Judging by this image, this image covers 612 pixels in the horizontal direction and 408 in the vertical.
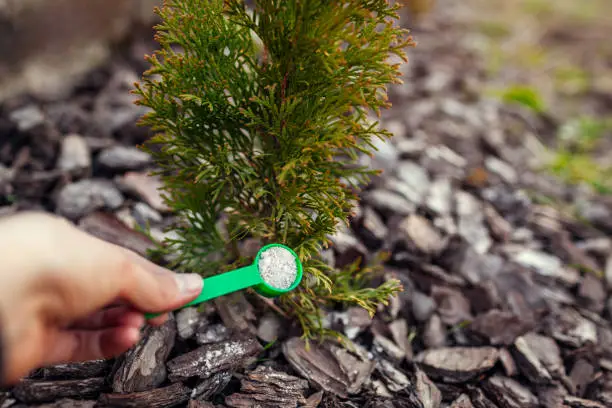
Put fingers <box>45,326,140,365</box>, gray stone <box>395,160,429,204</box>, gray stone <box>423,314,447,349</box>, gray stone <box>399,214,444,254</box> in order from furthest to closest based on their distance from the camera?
gray stone <box>395,160,429,204</box> → gray stone <box>399,214,444,254</box> → gray stone <box>423,314,447,349</box> → fingers <box>45,326,140,365</box>

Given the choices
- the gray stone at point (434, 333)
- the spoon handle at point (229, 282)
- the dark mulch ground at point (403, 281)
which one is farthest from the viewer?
the gray stone at point (434, 333)

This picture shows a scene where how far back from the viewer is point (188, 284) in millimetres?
1785

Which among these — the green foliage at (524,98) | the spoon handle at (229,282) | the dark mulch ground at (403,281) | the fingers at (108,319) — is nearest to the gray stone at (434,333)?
the dark mulch ground at (403,281)

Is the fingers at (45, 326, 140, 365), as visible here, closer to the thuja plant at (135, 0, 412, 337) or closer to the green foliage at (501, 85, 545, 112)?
the thuja plant at (135, 0, 412, 337)

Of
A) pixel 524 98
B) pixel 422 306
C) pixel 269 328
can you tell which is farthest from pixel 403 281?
pixel 524 98

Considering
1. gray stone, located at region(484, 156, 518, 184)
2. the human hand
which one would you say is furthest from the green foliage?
the human hand

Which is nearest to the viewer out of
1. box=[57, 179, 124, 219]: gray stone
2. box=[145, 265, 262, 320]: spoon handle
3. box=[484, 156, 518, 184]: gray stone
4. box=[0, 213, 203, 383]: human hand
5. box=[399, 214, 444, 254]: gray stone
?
box=[0, 213, 203, 383]: human hand

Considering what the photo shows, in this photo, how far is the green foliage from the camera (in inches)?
209

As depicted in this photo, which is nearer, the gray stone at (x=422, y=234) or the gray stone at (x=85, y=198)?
the gray stone at (x=85, y=198)

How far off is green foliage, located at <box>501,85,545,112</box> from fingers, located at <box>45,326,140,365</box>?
4.93 metres

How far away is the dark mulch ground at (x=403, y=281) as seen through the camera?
215 centimetres

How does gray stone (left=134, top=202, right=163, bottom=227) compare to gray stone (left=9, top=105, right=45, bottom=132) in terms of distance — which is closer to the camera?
gray stone (left=134, top=202, right=163, bottom=227)

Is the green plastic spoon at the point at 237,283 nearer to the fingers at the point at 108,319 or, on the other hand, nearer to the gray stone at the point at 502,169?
the fingers at the point at 108,319

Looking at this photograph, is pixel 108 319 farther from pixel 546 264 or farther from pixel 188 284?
pixel 546 264
